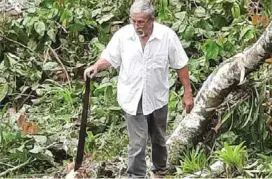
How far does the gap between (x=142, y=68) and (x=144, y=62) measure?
0.14ft

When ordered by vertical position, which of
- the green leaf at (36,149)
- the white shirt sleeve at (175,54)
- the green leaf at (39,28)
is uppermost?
the green leaf at (39,28)

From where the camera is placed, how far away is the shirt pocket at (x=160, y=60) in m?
4.62

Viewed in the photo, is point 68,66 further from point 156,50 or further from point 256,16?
point 156,50

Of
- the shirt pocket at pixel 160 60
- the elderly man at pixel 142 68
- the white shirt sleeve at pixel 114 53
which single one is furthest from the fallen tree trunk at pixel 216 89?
the white shirt sleeve at pixel 114 53

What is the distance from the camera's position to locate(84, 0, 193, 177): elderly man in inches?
181

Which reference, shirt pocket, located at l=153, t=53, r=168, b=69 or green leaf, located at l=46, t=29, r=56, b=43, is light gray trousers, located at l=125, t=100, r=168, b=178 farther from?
green leaf, located at l=46, t=29, r=56, b=43

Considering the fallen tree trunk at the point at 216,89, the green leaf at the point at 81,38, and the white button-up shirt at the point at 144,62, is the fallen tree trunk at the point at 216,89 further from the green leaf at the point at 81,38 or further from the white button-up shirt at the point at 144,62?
the green leaf at the point at 81,38

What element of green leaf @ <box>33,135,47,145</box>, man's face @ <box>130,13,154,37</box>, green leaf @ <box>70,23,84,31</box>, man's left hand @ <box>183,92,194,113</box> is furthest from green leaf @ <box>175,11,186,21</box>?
man's face @ <box>130,13,154,37</box>

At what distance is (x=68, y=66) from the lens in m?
7.71

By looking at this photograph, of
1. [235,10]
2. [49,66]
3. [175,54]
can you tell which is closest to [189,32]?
[235,10]

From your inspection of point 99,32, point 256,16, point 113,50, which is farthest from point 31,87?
point 113,50

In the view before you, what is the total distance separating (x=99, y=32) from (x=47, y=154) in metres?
2.21

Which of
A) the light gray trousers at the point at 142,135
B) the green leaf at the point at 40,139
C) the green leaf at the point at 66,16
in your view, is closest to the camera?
the light gray trousers at the point at 142,135

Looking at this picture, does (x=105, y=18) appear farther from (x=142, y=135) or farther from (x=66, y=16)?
(x=142, y=135)
